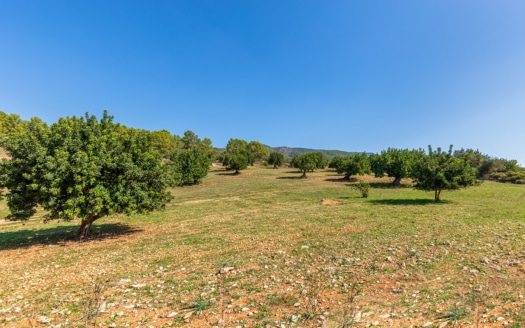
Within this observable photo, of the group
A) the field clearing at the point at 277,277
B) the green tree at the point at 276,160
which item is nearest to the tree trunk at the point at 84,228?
the field clearing at the point at 277,277

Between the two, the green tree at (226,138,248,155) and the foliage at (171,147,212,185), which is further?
the green tree at (226,138,248,155)

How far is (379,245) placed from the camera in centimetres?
1310

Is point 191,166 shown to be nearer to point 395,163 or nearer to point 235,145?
point 395,163

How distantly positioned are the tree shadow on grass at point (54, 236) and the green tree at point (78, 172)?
1366 millimetres

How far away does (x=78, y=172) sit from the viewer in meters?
15.4

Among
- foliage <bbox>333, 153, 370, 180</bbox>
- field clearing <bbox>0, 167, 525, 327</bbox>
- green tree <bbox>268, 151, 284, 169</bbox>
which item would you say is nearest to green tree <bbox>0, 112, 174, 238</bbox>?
field clearing <bbox>0, 167, 525, 327</bbox>

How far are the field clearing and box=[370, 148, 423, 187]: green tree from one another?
121ft

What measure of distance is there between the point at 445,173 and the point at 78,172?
130ft

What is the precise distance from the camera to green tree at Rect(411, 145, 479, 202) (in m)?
30.7

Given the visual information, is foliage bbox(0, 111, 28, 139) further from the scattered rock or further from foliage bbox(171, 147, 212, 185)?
the scattered rock

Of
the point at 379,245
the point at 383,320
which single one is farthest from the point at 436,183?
the point at 383,320

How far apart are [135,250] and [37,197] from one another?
7.46 m

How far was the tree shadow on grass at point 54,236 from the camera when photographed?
1709 cm

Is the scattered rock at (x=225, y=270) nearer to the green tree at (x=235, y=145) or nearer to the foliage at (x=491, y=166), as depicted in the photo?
the foliage at (x=491, y=166)
